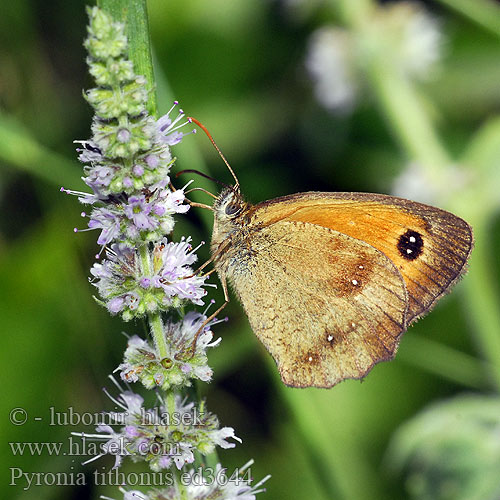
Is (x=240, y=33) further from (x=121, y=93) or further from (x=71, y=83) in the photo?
(x=121, y=93)

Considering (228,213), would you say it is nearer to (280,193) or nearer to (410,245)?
(410,245)

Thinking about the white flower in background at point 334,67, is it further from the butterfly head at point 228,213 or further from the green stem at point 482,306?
the butterfly head at point 228,213

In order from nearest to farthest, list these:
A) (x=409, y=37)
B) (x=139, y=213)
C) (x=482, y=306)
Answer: (x=139, y=213) → (x=482, y=306) → (x=409, y=37)

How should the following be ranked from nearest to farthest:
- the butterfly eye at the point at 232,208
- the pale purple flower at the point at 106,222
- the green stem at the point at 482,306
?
1. the pale purple flower at the point at 106,222
2. the butterfly eye at the point at 232,208
3. the green stem at the point at 482,306

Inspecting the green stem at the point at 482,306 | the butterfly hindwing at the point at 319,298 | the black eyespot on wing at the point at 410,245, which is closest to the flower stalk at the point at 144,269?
the butterfly hindwing at the point at 319,298

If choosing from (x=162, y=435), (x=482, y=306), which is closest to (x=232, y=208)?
(x=162, y=435)

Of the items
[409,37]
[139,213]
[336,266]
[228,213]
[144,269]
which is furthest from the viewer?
[409,37]
